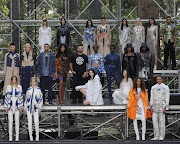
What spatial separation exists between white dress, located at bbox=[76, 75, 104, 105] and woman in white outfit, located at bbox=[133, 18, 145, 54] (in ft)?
7.84

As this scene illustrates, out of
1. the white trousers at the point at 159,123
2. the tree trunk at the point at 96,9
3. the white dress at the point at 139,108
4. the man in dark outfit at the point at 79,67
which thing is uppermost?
the tree trunk at the point at 96,9

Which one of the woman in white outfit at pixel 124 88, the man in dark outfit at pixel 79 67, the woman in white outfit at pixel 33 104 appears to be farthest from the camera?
the man in dark outfit at pixel 79 67

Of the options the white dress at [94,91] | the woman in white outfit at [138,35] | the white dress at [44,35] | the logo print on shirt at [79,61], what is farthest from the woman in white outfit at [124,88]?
the white dress at [44,35]

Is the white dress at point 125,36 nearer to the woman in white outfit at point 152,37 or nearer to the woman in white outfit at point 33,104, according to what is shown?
the woman in white outfit at point 152,37

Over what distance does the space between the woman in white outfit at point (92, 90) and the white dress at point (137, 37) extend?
2374 millimetres

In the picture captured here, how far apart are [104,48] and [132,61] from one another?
157 cm

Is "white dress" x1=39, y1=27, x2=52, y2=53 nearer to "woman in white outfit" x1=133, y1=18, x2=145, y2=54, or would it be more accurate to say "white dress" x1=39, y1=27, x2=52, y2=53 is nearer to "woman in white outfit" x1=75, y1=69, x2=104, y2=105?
"woman in white outfit" x1=75, y1=69, x2=104, y2=105

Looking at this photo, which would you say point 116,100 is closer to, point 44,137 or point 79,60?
point 79,60

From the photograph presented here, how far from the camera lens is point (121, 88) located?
13695 mm

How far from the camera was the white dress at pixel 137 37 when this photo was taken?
50.0ft

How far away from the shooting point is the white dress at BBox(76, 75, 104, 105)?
13602 millimetres

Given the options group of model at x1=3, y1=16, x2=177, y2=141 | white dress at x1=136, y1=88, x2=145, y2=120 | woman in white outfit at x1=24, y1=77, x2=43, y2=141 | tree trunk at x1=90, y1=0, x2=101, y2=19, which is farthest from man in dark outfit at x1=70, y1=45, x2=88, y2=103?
tree trunk at x1=90, y1=0, x2=101, y2=19

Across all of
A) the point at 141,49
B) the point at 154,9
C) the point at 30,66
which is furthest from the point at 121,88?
the point at 154,9

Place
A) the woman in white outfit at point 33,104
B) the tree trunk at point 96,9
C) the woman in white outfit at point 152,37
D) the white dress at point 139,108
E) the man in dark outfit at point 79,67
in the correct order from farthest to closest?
the tree trunk at point 96,9
the woman in white outfit at point 152,37
the man in dark outfit at point 79,67
the white dress at point 139,108
the woman in white outfit at point 33,104
